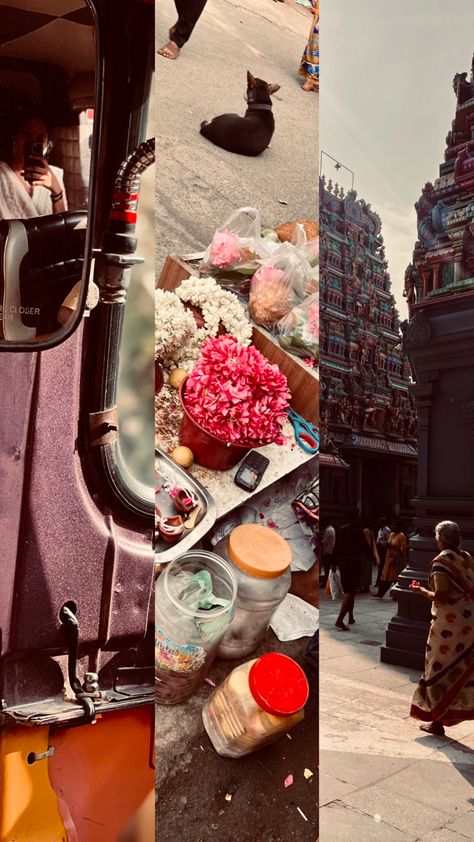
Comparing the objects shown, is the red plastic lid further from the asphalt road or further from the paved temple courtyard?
the asphalt road

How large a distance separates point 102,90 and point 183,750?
1886mm

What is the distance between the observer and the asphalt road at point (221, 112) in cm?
176

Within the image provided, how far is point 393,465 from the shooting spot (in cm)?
204

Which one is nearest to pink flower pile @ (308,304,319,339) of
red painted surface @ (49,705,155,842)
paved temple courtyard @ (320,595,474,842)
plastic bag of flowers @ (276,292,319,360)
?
plastic bag of flowers @ (276,292,319,360)

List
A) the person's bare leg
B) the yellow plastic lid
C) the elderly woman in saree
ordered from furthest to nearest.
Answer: the person's bare leg
the elderly woman in saree
the yellow plastic lid

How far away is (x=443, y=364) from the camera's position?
6.64 feet

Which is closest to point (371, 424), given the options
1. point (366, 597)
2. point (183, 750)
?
point (366, 597)

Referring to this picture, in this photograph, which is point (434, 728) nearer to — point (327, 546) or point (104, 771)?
point (327, 546)

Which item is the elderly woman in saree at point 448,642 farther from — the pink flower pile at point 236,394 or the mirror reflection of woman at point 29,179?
the mirror reflection of woman at point 29,179

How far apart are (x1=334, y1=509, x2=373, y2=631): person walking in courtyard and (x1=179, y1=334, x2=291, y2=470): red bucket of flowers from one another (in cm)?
42

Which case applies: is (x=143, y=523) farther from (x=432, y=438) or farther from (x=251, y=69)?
(x=251, y=69)

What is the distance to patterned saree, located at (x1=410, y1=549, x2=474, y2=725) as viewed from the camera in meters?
1.91

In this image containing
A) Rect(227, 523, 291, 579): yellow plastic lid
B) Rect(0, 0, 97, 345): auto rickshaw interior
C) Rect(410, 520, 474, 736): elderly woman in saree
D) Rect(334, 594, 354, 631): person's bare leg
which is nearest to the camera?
Rect(0, 0, 97, 345): auto rickshaw interior

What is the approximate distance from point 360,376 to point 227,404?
1.72ft
